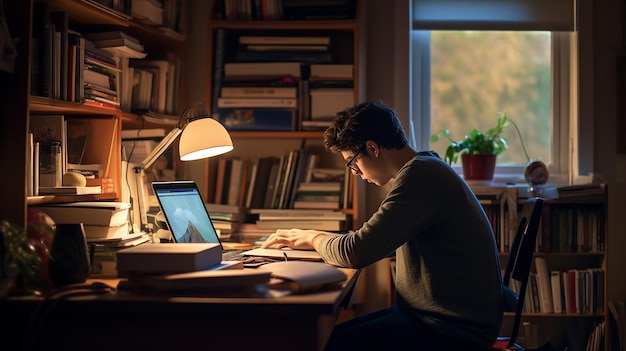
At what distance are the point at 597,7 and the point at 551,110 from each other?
54 centimetres

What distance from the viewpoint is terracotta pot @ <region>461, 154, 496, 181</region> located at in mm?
3551

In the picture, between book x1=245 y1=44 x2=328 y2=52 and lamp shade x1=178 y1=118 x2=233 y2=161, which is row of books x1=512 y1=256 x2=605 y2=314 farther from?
lamp shade x1=178 y1=118 x2=233 y2=161

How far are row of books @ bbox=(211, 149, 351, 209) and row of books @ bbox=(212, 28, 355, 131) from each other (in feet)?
0.58

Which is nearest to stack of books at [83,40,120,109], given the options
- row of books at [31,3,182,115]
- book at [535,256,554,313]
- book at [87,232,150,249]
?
row of books at [31,3,182,115]

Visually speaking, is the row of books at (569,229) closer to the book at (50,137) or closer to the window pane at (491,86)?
the window pane at (491,86)

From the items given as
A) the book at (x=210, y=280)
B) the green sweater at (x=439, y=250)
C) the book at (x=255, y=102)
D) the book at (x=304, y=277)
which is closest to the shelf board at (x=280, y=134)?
the book at (x=255, y=102)

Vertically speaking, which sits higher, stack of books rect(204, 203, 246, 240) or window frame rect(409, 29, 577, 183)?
window frame rect(409, 29, 577, 183)

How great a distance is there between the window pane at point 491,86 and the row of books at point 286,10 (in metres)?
0.62

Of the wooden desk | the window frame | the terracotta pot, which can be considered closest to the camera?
the wooden desk

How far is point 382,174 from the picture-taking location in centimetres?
235

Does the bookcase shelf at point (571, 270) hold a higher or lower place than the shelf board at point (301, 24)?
lower

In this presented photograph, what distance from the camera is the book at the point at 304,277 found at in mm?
1769

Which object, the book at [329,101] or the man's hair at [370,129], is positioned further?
the book at [329,101]

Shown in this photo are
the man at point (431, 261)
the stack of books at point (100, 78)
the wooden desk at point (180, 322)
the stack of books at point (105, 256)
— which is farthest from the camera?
the stack of books at point (100, 78)
